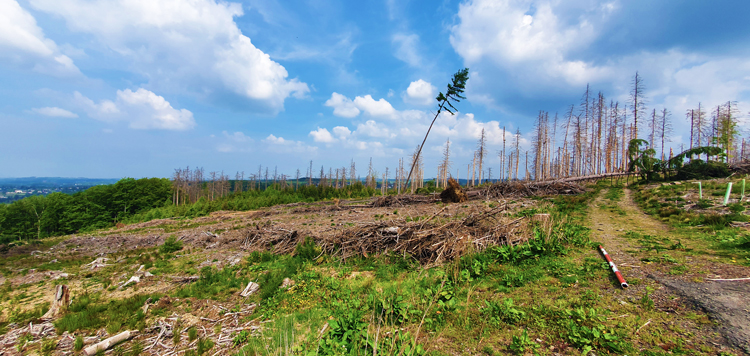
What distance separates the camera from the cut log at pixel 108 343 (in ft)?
13.9

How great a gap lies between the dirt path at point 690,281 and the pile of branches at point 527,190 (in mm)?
10521

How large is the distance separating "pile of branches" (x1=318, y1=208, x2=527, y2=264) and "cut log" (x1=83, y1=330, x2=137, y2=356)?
4.76 meters

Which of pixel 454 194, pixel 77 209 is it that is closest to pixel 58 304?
pixel 454 194

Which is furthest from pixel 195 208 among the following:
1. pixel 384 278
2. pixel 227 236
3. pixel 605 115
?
pixel 605 115

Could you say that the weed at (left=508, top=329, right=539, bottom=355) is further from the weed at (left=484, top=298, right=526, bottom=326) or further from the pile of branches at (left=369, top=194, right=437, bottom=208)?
the pile of branches at (left=369, top=194, right=437, bottom=208)

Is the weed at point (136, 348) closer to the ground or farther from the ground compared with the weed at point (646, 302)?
closer to the ground

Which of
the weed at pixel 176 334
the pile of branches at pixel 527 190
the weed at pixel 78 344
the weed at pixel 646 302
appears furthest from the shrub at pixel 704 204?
the weed at pixel 78 344

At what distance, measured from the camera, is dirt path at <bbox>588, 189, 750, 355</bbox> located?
3.24 m

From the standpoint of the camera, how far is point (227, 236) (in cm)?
1297

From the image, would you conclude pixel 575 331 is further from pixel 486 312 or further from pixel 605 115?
pixel 605 115

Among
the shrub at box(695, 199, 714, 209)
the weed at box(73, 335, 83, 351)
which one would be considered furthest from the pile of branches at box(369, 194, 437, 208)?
the weed at box(73, 335, 83, 351)

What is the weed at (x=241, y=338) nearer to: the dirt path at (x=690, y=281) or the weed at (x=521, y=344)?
the weed at (x=521, y=344)

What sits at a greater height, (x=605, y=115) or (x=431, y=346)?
(x=605, y=115)

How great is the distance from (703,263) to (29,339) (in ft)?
42.9
